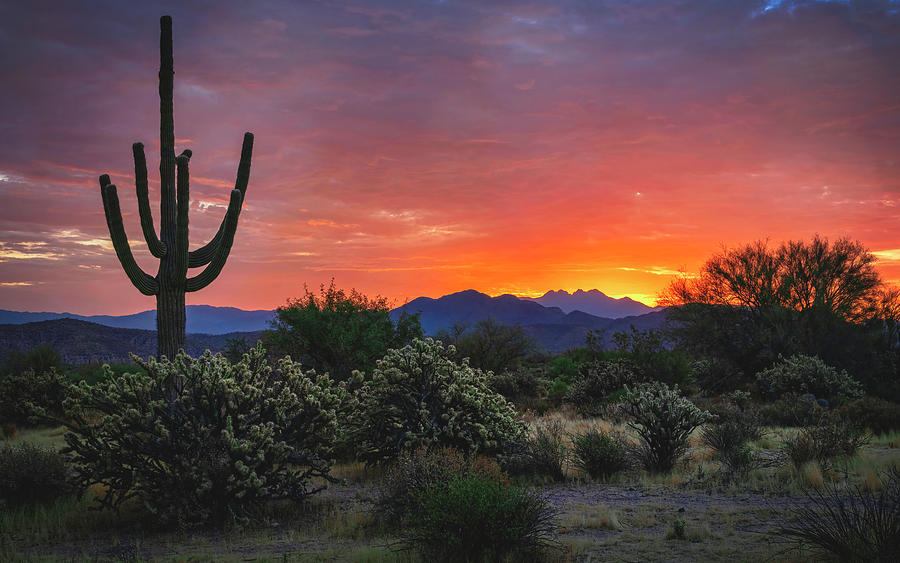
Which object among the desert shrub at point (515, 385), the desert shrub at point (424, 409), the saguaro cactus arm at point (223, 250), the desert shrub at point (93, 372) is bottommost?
the desert shrub at point (515, 385)

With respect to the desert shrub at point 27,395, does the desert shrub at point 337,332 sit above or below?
above

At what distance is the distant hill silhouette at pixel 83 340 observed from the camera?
151 feet

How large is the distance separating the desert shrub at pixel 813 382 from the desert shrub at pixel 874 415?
443cm

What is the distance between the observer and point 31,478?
9148 millimetres

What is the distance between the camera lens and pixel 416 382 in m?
11.1

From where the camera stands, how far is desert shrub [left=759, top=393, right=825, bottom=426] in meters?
16.3

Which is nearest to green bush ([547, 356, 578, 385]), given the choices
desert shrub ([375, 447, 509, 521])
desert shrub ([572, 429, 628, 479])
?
desert shrub ([572, 429, 628, 479])

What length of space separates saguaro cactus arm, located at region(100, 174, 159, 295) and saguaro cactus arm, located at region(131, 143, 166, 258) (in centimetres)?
40

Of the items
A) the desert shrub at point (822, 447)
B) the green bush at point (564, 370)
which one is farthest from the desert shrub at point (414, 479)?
the green bush at point (564, 370)

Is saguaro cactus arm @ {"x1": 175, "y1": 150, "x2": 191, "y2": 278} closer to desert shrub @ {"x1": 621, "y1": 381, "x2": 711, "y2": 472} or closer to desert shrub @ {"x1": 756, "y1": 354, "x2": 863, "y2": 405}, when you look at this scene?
desert shrub @ {"x1": 621, "y1": 381, "x2": 711, "y2": 472}

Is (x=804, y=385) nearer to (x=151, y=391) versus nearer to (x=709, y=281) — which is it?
(x=709, y=281)

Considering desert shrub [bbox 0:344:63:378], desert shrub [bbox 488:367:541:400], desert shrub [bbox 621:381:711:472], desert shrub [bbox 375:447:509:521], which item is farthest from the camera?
desert shrub [bbox 0:344:63:378]

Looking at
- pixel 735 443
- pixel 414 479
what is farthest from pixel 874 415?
pixel 414 479

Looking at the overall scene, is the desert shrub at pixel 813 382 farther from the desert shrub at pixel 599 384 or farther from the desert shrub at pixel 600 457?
the desert shrub at pixel 600 457
